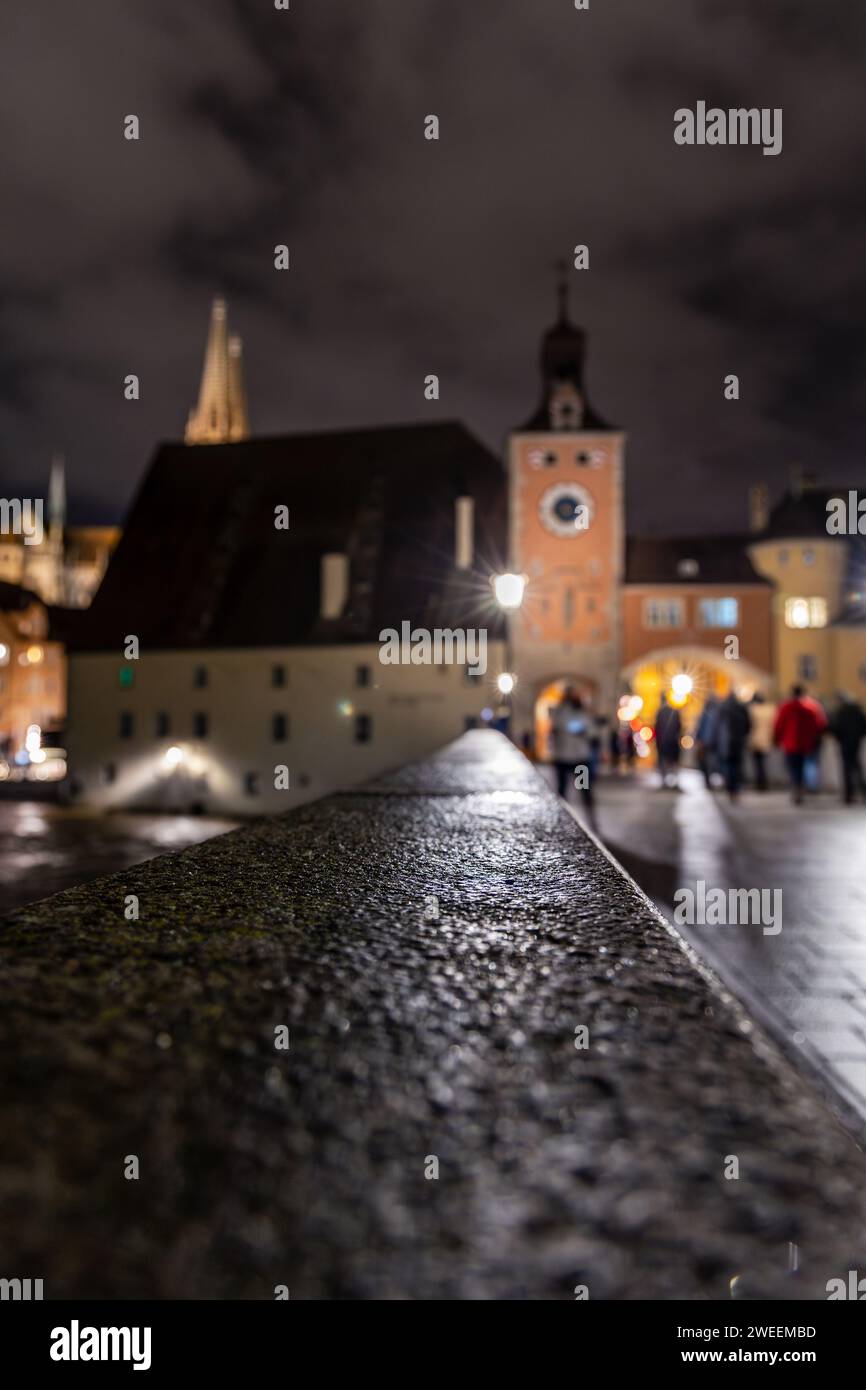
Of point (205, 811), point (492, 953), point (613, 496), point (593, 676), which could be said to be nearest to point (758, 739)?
point (593, 676)

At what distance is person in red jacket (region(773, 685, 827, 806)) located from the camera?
15727mm

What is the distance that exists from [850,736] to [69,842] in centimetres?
2702

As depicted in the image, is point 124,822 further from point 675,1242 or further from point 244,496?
point 675,1242

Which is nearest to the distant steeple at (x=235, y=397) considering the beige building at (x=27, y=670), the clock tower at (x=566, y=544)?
the beige building at (x=27, y=670)

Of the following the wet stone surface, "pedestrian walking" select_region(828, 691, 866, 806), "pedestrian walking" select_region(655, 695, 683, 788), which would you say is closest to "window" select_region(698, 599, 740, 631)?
"pedestrian walking" select_region(655, 695, 683, 788)

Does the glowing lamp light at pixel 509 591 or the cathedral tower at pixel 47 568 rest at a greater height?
the cathedral tower at pixel 47 568

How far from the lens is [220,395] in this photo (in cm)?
9894

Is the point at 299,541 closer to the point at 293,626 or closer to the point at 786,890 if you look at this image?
the point at 293,626

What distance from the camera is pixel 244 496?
51.2 metres

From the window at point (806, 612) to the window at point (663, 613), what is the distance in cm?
479

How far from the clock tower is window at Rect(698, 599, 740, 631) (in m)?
3.66

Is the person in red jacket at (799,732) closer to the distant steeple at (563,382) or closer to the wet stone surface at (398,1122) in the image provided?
the wet stone surface at (398,1122)

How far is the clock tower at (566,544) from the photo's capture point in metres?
38.9

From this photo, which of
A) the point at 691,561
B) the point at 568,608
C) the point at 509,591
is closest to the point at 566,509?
the point at 568,608
